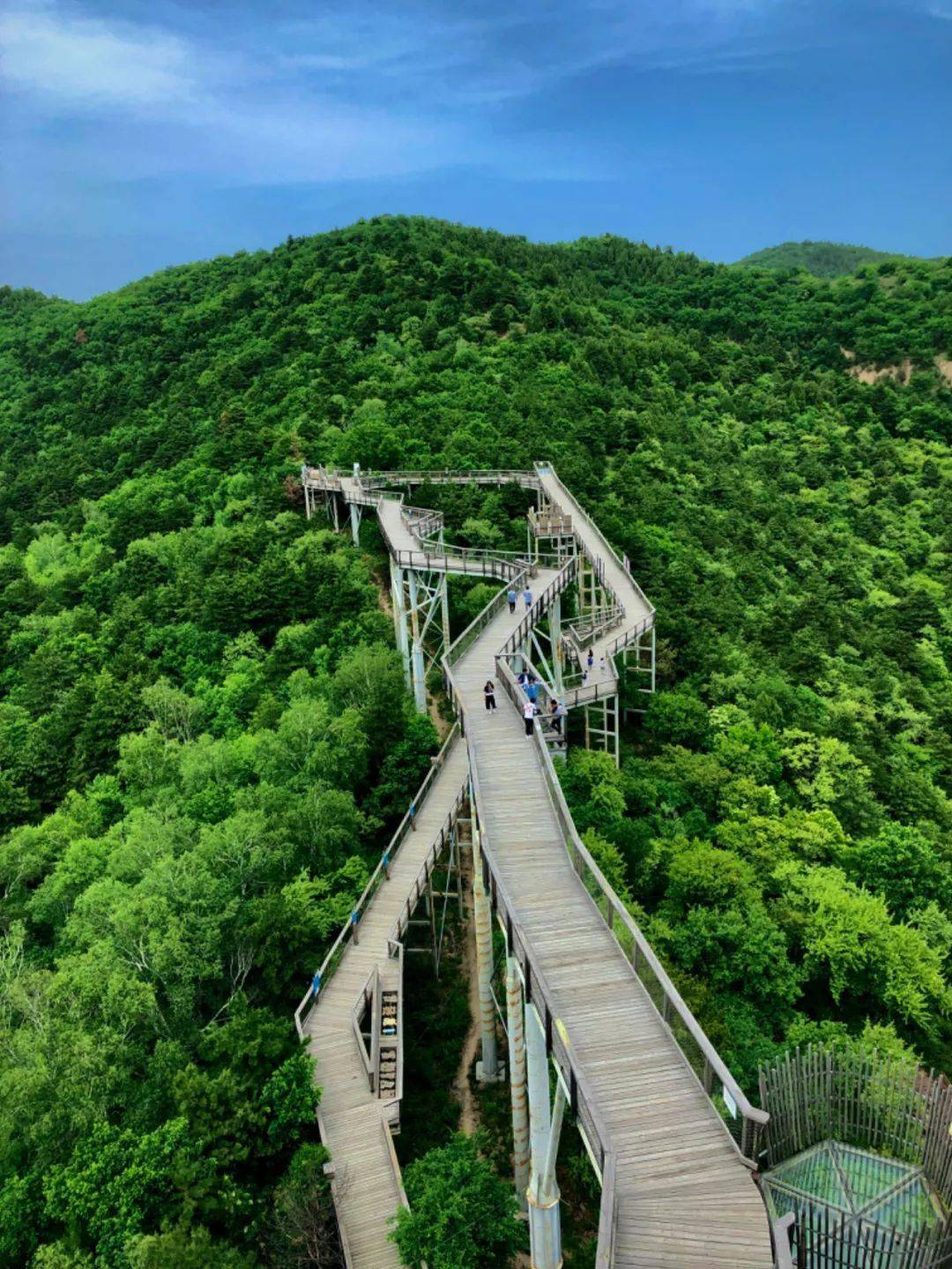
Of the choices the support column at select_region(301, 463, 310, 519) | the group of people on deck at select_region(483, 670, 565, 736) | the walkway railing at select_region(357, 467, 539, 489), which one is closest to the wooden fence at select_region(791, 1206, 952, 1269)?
the group of people on deck at select_region(483, 670, 565, 736)

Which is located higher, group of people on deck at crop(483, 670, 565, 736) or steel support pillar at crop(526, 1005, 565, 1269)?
group of people on deck at crop(483, 670, 565, 736)

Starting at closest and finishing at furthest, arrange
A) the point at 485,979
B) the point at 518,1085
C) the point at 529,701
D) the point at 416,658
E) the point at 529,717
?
the point at 518,1085
the point at 485,979
the point at 529,717
the point at 529,701
the point at 416,658

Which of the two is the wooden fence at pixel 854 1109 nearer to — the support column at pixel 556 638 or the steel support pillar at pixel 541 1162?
the steel support pillar at pixel 541 1162

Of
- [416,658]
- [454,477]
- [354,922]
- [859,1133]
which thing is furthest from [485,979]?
[454,477]

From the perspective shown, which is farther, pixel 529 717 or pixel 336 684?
pixel 336 684

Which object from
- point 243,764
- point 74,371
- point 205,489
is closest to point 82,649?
point 205,489

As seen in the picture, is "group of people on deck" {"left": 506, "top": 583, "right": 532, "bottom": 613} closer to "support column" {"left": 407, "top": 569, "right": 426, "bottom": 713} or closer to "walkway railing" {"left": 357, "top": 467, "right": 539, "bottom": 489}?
"support column" {"left": 407, "top": 569, "right": 426, "bottom": 713}

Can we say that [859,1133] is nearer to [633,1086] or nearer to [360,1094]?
[633,1086]
